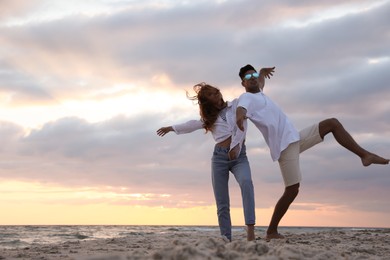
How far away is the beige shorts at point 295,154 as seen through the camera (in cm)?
696

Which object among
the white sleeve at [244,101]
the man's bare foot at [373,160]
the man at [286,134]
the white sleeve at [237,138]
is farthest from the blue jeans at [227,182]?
the man's bare foot at [373,160]

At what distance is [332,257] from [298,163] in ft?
7.62

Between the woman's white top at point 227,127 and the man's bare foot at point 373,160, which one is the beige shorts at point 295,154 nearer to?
the man's bare foot at point 373,160

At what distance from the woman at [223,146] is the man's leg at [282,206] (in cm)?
105

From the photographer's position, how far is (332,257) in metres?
4.87

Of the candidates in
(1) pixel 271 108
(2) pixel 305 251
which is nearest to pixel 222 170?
(1) pixel 271 108

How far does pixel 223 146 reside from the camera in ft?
20.8

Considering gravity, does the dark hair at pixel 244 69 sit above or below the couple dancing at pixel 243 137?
above

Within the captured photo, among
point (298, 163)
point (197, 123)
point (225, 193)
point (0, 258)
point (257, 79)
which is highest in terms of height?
point (257, 79)

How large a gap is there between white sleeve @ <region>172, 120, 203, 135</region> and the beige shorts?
133 cm

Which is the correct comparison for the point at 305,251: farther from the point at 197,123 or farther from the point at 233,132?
the point at 197,123

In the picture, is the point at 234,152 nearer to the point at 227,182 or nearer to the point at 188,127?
the point at 227,182

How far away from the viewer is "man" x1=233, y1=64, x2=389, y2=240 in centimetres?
680

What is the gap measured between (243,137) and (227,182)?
0.68 m
